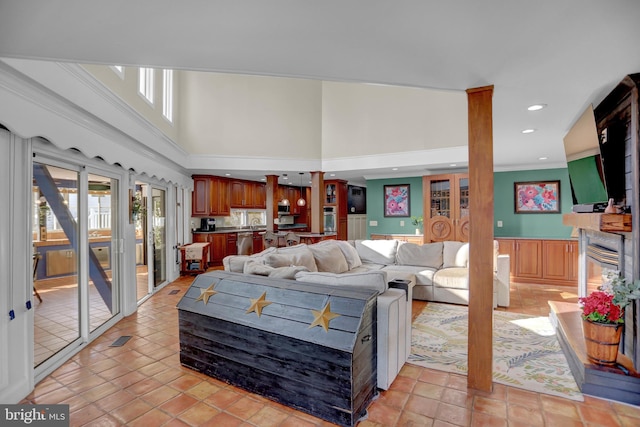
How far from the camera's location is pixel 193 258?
6.54 metres

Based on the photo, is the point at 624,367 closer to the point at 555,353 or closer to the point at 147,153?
the point at 555,353

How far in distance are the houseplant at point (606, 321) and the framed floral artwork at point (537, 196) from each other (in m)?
4.40

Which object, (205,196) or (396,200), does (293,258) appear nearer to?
(396,200)

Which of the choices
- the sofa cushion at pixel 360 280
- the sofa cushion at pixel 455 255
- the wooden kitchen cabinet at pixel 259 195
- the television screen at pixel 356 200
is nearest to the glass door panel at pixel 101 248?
the sofa cushion at pixel 360 280

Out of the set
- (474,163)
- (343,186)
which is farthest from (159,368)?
(343,186)

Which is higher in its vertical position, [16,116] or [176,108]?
[176,108]

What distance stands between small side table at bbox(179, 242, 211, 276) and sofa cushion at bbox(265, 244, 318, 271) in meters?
3.06

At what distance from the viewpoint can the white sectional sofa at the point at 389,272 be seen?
2.47 metres

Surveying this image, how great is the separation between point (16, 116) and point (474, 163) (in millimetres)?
3271

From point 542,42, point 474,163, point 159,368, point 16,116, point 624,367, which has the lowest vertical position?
point 159,368

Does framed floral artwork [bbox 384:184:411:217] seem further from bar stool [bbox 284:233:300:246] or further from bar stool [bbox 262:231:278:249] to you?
bar stool [bbox 262:231:278:249]

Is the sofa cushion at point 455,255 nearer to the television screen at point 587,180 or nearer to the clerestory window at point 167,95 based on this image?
the television screen at point 587,180

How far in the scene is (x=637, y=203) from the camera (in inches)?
89.6

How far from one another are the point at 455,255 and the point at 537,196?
8.76 ft
